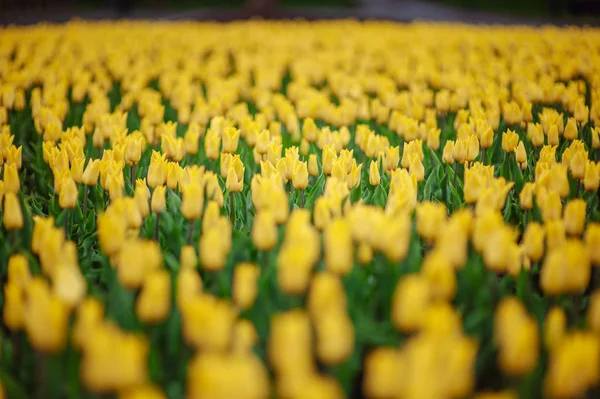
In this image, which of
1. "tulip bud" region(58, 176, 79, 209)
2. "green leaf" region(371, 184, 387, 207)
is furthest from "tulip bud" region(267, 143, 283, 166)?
"tulip bud" region(58, 176, 79, 209)

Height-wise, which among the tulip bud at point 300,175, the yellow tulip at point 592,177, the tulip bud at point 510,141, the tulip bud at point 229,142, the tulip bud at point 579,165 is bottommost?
the tulip bud at point 300,175

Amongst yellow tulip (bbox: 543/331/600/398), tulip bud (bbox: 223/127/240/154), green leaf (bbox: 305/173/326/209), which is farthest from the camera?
tulip bud (bbox: 223/127/240/154)

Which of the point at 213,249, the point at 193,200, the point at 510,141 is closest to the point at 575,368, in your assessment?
the point at 213,249

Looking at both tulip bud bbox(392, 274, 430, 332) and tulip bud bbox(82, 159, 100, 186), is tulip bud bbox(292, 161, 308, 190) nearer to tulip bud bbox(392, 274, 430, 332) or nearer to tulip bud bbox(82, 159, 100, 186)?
tulip bud bbox(82, 159, 100, 186)

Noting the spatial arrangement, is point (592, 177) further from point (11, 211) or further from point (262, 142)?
point (11, 211)

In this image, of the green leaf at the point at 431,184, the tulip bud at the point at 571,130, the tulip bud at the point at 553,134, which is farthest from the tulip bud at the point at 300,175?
the tulip bud at the point at 571,130

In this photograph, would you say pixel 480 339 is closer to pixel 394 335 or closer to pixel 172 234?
pixel 394 335

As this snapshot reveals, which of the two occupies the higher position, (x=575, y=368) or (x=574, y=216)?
(x=574, y=216)

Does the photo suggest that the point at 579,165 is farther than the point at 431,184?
No

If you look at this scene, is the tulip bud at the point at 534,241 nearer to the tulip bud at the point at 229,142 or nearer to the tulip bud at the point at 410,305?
the tulip bud at the point at 410,305
